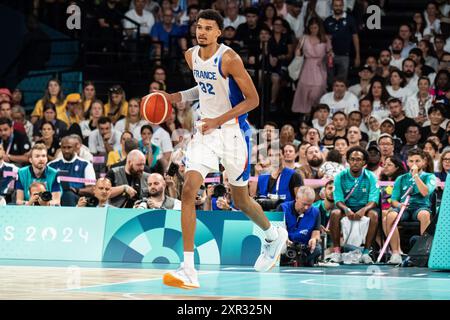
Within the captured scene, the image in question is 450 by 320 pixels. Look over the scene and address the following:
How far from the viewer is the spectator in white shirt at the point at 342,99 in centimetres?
1867

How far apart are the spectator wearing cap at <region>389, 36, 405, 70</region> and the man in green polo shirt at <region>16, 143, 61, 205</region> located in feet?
24.1

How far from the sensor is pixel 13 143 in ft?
58.6

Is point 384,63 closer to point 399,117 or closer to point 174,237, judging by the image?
point 399,117

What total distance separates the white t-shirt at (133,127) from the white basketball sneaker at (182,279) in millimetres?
8685

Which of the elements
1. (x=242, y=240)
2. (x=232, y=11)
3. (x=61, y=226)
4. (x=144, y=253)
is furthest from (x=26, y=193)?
(x=232, y=11)

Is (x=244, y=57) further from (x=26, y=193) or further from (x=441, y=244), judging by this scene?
(x=441, y=244)

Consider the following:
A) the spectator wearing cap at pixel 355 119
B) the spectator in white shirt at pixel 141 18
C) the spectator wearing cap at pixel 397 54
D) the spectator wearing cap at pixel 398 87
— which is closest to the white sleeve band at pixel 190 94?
the spectator wearing cap at pixel 355 119

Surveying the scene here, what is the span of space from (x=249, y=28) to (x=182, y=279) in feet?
38.1

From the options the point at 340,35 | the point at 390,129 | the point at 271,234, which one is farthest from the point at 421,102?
the point at 271,234

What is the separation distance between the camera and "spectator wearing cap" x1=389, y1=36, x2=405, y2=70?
63.7 feet

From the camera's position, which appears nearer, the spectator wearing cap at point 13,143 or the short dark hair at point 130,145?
the short dark hair at point 130,145

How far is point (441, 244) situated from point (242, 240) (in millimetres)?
2868

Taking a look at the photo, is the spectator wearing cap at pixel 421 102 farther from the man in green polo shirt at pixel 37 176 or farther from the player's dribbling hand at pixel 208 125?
the player's dribbling hand at pixel 208 125

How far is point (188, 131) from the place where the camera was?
18.3m
